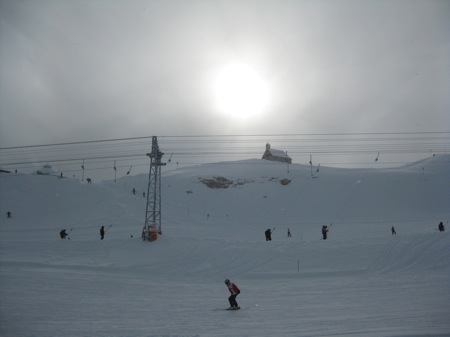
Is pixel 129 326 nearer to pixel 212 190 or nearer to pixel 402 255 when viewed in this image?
pixel 402 255

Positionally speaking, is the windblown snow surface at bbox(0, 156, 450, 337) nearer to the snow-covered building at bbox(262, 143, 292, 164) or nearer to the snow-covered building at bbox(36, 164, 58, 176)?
the snow-covered building at bbox(36, 164, 58, 176)

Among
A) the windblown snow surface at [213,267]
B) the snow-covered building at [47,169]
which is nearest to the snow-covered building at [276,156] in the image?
the windblown snow surface at [213,267]

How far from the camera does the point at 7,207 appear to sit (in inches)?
1724

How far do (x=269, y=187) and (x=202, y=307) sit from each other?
2075 inches

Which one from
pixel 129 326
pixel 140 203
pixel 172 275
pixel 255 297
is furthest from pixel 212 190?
pixel 129 326

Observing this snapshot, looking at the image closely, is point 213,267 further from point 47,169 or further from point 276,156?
point 276,156

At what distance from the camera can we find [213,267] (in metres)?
23.6

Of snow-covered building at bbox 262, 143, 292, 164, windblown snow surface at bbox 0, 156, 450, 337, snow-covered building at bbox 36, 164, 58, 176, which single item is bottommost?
windblown snow surface at bbox 0, 156, 450, 337

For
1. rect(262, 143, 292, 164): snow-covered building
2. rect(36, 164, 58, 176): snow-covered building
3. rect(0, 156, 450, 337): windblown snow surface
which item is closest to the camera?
rect(0, 156, 450, 337): windblown snow surface

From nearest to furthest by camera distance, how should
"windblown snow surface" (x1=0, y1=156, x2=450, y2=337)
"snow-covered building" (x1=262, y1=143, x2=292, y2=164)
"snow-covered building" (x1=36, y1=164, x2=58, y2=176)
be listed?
"windblown snow surface" (x1=0, y1=156, x2=450, y2=337), "snow-covered building" (x1=36, y1=164, x2=58, y2=176), "snow-covered building" (x1=262, y1=143, x2=292, y2=164)

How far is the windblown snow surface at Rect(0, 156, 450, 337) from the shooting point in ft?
36.2

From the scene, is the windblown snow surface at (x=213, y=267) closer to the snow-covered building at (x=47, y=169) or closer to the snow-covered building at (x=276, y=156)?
the snow-covered building at (x=47, y=169)

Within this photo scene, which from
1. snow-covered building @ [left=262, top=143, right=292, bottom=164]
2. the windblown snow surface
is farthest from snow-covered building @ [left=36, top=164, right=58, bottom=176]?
snow-covered building @ [left=262, top=143, right=292, bottom=164]

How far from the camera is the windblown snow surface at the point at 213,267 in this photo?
11031mm
